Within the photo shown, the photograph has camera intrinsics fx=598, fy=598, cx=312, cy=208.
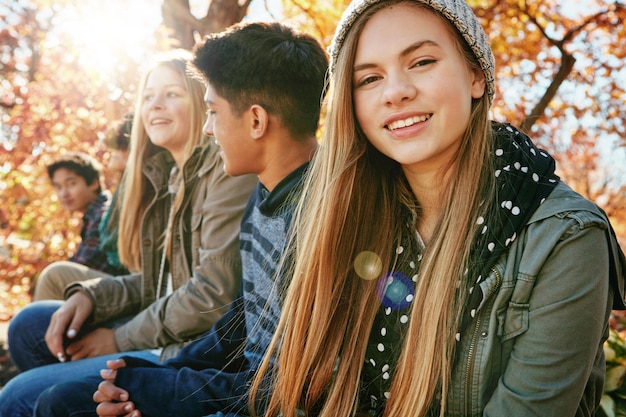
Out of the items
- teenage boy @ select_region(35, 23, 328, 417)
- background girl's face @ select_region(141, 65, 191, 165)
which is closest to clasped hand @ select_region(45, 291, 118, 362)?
teenage boy @ select_region(35, 23, 328, 417)

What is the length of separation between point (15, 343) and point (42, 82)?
4.12 meters

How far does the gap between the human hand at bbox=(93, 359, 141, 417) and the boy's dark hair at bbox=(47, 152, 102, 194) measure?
3.84 metres

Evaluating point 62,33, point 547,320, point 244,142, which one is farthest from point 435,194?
point 62,33

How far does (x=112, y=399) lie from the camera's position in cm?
205

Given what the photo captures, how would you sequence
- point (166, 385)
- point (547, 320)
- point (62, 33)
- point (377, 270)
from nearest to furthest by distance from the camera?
1. point (547, 320)
2. point (377, 270)
3. point (166, 385)
4. point (62, 33)

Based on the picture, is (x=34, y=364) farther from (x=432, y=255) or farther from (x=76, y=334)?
(x=432, y=255)

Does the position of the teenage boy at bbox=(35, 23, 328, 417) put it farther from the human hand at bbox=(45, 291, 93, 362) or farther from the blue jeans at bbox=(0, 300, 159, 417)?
the human hand at bbox=(45, 291, 93, 362)

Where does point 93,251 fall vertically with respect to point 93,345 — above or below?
above

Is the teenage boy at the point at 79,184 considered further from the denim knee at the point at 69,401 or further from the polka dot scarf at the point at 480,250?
the polka dot scarf at the point at 480,250

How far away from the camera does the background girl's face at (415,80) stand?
1.74m

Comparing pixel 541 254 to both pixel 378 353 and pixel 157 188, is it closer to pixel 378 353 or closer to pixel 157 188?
pixel 378 353

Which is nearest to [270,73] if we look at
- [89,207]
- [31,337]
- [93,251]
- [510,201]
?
[510,201]

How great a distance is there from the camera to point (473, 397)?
1626mm

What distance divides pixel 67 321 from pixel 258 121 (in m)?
1.31
